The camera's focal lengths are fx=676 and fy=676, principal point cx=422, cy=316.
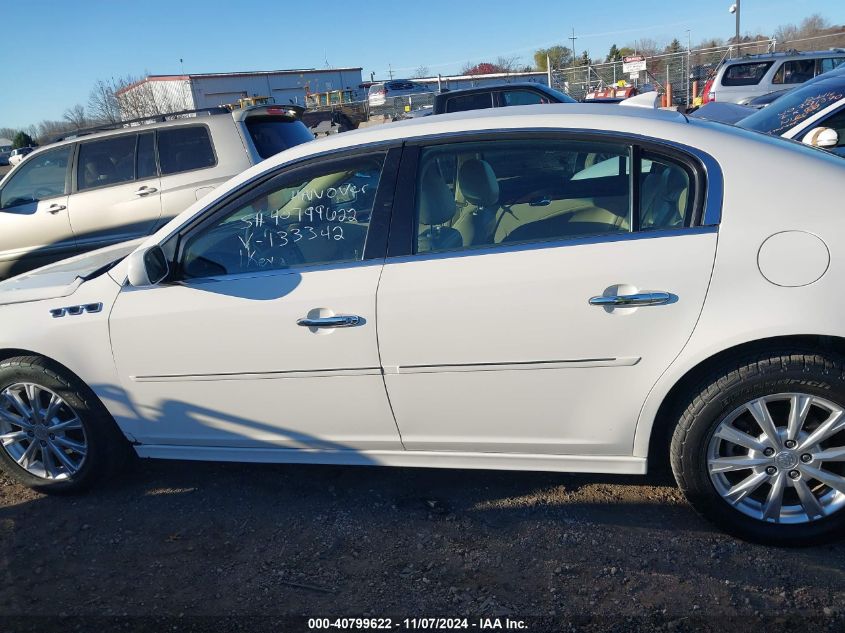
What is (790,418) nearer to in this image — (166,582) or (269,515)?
(269,515)

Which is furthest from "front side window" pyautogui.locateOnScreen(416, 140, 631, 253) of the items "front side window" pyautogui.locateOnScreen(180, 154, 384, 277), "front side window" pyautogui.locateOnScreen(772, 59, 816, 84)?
"front side window" pyautogui.locateOnScreen(772, 59, 816, 84)

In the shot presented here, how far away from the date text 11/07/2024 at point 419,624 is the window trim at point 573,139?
1.39 meters

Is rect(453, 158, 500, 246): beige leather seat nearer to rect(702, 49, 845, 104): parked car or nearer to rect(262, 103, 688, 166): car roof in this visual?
rect(262, 103, 688, 166): car roof

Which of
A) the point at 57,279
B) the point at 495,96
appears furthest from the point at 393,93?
the point at 57,279

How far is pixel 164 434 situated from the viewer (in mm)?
3332

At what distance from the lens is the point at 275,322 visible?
2873 millimetres

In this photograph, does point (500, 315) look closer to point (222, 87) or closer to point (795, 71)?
point (795, 71)

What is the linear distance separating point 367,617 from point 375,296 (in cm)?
123

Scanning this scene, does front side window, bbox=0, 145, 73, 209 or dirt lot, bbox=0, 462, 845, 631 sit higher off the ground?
front side window, bbox=0, 145, 73, 209

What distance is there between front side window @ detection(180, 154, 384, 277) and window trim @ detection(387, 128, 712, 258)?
148mm

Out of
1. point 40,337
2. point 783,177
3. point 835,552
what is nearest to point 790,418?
point 835,552

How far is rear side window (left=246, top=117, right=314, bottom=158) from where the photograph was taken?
714cm

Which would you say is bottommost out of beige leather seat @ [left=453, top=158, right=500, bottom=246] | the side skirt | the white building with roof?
the side skirt

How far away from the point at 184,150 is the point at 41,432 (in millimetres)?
4361
